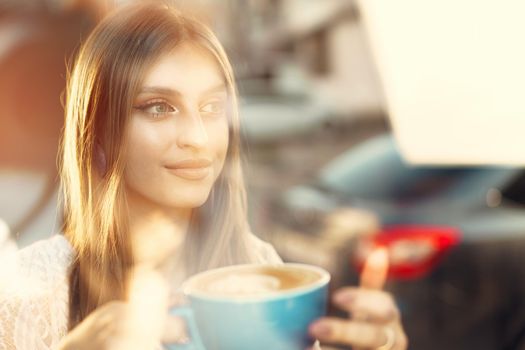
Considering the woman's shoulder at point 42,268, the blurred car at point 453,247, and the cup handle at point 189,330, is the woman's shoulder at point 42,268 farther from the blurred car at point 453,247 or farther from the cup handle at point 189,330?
the blurred car at point 453,247

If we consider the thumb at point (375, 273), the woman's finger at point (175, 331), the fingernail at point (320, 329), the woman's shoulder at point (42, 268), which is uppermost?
the woman's shoulder at point (42, 268)

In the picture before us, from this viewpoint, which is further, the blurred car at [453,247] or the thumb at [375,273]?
the blurred car at [453,247]

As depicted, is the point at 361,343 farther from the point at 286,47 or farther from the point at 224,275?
the point at 286,47

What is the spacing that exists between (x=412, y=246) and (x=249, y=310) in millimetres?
2552

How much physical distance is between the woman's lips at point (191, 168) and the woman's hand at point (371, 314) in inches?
7.2

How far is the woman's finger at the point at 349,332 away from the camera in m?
0.65

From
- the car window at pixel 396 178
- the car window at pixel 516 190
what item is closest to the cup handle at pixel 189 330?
the car window at pixel 396 178

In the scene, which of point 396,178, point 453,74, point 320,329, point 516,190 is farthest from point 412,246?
point 320,329

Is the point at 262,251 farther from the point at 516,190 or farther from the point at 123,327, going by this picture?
the point at 516,190

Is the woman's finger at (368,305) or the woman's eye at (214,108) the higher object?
the woman's eye at (214,108)

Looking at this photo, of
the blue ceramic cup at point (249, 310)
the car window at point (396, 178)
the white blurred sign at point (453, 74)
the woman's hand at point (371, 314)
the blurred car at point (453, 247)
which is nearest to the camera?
the blue ceramic cup at point (249, 310)

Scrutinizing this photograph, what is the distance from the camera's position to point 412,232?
3123 mm

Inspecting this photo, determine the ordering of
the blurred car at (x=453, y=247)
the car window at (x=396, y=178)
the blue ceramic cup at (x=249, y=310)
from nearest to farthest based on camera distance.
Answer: the blue ceramic cup at (x=249, y=310) → the blurred car at (x=453, y=247) → the car window at (x=396, y=178)

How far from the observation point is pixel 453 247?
3.12m
